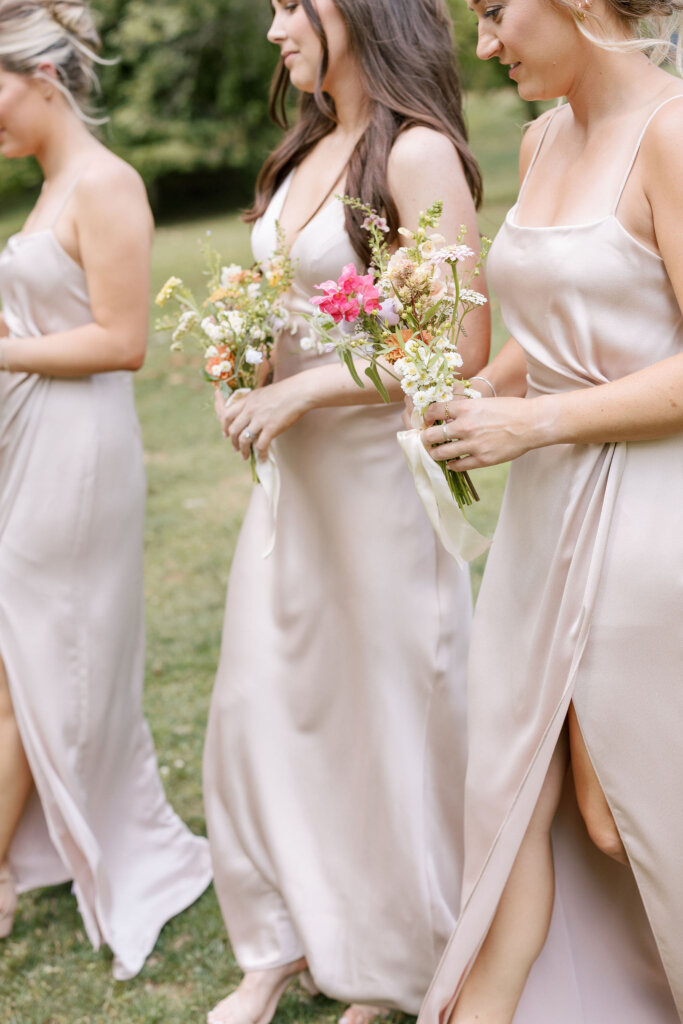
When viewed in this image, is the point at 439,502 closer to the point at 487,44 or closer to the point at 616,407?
the point at 616,407

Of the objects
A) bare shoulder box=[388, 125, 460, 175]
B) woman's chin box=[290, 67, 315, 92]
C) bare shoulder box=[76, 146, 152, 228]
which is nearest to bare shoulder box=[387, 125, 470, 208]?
bare shoulder box=[388, 125, 460, 175]

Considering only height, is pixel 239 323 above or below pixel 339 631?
above

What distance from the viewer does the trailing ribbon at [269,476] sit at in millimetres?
3193

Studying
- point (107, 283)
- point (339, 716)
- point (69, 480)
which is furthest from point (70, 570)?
point (339, 716)

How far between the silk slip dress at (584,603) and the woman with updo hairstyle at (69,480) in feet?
4.71

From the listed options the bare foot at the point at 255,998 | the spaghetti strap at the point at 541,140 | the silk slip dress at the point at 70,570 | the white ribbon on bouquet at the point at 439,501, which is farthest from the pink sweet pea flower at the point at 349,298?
the bare foot at the point at 255,998

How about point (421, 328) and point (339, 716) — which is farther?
point (339, 716)

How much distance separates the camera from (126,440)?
3.93m

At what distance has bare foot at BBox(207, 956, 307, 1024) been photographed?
3.39m

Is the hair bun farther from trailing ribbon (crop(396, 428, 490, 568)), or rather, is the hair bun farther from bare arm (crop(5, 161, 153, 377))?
trailing ribbon (crop(396, 428, 490, 568))

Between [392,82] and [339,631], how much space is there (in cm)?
146

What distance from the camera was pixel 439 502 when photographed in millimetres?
2564

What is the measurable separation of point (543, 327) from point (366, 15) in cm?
107

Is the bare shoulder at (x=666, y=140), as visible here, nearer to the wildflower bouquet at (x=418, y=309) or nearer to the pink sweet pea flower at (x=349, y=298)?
the wildflower bouquet at (x=418, y=309)
